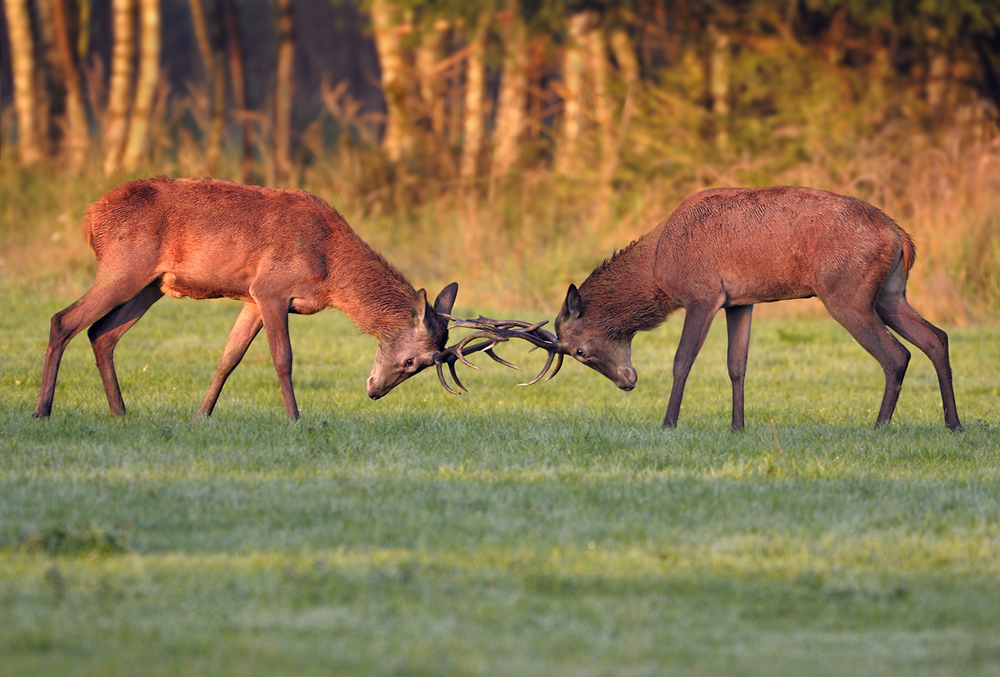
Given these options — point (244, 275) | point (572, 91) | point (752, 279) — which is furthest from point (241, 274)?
point (572, 91)

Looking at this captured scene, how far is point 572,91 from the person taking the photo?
21172mm

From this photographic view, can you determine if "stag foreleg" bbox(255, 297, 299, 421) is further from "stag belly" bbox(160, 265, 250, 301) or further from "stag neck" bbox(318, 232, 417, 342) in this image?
"stag neck" bbox(318, 232, 417, 342)

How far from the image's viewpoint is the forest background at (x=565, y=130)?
17.6 metres

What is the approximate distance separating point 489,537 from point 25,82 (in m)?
18.7

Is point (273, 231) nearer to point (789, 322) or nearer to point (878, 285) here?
point (878, 285)

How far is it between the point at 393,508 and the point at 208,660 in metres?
2.18

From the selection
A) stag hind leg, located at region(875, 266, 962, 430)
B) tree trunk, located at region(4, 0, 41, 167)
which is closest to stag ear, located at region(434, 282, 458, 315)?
stag hind leg, located at region(875, 266, 962, 430)

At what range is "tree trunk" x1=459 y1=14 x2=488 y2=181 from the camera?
21.2m

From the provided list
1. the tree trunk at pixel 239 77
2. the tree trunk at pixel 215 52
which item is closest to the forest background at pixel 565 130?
the tree trunk at pixel 215 52

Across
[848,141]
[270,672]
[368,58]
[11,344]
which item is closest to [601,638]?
[270,672]

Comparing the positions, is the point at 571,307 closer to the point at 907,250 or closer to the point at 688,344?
the point at 688,344

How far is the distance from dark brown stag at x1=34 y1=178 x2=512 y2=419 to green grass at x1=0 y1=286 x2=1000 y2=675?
457 mm

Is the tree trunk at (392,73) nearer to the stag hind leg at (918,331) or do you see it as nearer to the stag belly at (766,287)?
the stag belly at (766,287)

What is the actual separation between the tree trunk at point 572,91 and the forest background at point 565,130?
4 centimetres
